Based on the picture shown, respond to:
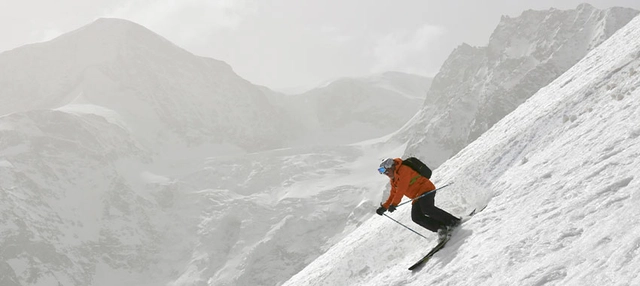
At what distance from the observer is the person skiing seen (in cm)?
1084

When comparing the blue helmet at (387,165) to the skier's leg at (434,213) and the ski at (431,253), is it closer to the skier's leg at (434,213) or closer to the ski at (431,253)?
the skier's leg at (434,213)

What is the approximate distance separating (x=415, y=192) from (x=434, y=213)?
59 cm

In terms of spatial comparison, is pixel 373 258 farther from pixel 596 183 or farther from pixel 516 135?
pixel 596 183

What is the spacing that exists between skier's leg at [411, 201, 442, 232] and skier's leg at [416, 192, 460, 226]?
0.09m

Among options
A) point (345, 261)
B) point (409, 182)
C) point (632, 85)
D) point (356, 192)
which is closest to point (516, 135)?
point (632, 85)

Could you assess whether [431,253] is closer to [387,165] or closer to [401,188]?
[401,188]

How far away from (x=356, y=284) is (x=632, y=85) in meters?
7.53

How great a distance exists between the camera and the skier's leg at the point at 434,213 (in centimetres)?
1073

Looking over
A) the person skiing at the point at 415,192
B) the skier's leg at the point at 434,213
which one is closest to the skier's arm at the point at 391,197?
the person skiing at the point at 415,192

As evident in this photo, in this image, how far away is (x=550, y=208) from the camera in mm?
8602

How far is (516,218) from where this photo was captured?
906 cm

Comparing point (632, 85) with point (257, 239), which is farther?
point (257, 239)

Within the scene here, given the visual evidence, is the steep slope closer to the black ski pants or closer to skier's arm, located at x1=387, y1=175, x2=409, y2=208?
skier's arm, located at x1=387, y1=175, x2=409, y2=208

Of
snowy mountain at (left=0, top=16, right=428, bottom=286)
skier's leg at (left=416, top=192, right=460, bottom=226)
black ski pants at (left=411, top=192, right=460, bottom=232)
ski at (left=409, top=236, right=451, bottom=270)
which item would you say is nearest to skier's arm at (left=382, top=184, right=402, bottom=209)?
black ski pants at (left=411, top=192, right=460, bottom=232)
